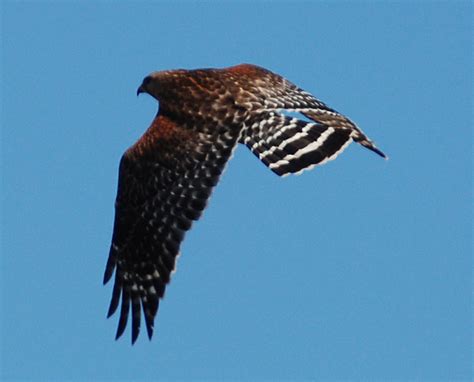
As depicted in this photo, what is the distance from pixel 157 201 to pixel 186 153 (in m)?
0.55

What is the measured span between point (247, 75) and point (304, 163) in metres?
1.23

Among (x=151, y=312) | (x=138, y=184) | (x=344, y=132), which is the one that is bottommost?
(x=151, y=312)

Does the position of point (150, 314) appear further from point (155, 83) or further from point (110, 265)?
point (155, 83)

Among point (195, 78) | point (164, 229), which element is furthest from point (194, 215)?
point (195, 78)

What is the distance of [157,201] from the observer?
15438 mm

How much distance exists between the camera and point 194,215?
49.9 feet

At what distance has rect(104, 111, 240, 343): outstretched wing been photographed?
1520 cm

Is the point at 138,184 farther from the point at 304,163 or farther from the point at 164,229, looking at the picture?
the point at 304,163

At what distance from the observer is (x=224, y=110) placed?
1540 cm

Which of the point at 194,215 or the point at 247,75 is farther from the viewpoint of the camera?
the point at 247,75

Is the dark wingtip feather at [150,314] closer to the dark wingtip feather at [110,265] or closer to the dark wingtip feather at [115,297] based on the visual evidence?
the dark wingtip feather at [115,297]

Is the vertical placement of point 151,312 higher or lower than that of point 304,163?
lower

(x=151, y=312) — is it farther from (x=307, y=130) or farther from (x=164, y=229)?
(x=307, y=130)

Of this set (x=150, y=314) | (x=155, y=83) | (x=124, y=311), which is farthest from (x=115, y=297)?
(x=155, y=83)
